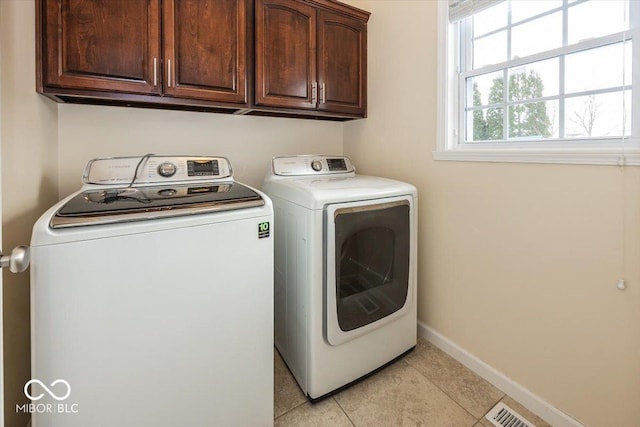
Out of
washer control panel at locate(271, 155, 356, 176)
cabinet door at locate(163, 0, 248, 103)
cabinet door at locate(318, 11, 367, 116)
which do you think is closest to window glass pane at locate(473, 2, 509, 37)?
cabinet door at locate(318, 11, 367, 116)

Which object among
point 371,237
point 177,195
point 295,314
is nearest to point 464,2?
point 371,237

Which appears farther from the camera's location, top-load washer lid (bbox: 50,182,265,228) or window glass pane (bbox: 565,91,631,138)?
window glass pane (bbox: 565,91,631,138)

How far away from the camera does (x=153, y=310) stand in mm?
1012

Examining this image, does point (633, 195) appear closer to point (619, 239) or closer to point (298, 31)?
point (619, 239)

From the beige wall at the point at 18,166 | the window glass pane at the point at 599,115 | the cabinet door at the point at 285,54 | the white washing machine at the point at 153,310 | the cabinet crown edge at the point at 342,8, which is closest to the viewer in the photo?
the white washing machine at the point at 153,310

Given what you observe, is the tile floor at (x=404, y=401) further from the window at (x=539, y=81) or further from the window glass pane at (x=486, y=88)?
the window glass pane at (x=486, y=88)

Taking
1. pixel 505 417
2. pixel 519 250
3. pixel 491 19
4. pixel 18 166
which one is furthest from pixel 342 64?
pixel 505 417

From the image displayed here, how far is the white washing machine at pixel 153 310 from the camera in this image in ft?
2.93

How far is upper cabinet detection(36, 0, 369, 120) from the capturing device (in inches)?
51.6

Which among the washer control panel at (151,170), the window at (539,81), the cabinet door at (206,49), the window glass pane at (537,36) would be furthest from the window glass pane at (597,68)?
the washer control panel at (151,170)

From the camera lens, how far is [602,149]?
1.15m

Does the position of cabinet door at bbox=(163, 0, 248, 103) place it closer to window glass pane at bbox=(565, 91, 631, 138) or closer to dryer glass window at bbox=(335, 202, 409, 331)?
dryer glass window at bbox=(335, 202, 409, 331)

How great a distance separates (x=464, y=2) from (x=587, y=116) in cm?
83

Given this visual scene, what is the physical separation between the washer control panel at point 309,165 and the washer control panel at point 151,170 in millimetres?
322
